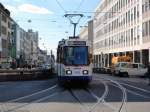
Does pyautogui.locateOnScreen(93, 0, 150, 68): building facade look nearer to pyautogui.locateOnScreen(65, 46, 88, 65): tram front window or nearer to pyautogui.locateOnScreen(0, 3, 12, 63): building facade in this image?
pyautogui.locateOnScreen(0, 3, 12, 63): building facade

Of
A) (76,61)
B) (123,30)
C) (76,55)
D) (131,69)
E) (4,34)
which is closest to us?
(76,61)

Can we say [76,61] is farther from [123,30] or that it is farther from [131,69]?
[123,30]

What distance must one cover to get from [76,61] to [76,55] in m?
0.46

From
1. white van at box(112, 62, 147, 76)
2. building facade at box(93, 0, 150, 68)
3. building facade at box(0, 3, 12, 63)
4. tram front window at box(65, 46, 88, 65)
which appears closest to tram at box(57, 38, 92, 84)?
tram front window at box(65, 46, 88, 65)

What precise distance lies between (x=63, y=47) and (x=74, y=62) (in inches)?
57.0

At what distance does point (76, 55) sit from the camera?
106ft

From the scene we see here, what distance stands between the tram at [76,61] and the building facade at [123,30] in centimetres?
4639

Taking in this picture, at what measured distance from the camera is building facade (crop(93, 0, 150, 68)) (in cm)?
8181

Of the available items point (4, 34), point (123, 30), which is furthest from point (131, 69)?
point (4, 34)

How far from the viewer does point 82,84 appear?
3597cm

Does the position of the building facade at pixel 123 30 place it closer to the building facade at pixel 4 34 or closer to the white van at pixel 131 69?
the white van at pixel 131 69

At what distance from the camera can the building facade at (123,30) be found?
8181 cm

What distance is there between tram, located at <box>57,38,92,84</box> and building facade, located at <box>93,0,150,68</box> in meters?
46.4

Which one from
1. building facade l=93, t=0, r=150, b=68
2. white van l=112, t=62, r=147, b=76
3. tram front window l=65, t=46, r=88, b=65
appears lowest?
white van l=112, t=62, r=147, b=76
